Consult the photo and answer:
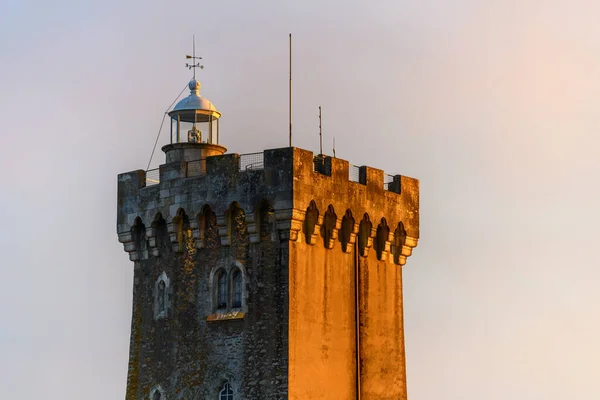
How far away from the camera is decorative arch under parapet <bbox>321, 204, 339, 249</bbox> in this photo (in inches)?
2298

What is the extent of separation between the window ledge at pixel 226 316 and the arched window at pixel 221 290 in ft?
0.97

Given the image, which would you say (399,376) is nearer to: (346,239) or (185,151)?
(346,239)

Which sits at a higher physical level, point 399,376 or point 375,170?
point 375,170

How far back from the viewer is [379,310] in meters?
60.6

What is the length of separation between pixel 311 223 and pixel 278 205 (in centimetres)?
132

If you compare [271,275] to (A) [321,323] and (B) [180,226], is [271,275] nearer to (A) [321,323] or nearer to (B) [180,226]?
(A) [321,323]

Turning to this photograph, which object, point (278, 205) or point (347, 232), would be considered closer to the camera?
point (278, 205)

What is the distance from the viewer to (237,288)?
58.0 meters

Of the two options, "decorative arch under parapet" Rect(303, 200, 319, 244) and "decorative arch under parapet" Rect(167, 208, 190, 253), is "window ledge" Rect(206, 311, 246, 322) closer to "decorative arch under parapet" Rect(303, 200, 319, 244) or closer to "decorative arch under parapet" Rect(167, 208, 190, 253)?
"decorative arch under parapet" Rect(167, 208, 190, 253)

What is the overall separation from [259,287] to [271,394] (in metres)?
3.25

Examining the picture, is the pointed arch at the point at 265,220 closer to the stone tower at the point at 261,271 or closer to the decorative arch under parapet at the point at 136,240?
the stone tower at the point at 261,271

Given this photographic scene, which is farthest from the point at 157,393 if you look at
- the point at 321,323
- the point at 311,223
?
the point at 311,223

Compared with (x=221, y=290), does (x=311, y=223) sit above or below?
above

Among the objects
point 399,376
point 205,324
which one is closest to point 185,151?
point 205,324
